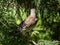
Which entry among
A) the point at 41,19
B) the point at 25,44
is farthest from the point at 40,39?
the point at 25,44

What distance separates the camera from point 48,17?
2.92 metres

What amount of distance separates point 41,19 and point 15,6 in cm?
51

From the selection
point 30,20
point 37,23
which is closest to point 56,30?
point 37,23

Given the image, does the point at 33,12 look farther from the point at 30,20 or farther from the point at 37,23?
the point at 37,23

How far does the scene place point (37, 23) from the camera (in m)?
3.23

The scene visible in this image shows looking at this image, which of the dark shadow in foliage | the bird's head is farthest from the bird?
the dark shadow in foliage

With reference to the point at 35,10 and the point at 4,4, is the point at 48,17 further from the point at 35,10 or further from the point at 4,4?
the point at 4,4

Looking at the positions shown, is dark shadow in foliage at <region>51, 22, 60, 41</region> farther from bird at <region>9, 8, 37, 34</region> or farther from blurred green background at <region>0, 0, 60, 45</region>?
bird at <region>9, 8, 37, 34</region>

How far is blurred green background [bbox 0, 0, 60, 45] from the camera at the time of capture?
95.0 inches

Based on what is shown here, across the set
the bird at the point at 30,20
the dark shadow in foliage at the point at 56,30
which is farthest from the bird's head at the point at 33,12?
the dark shadow in foliage at the point at 56,30

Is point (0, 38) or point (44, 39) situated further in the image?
point (44, 39)

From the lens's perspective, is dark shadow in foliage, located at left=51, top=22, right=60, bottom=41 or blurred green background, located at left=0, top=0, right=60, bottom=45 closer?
blurred green background, located at left=0, top=0, right=60, bottom=45

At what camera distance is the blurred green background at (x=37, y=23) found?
2414 mm

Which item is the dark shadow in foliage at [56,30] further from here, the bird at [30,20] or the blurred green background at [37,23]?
the bird at [30,20]
